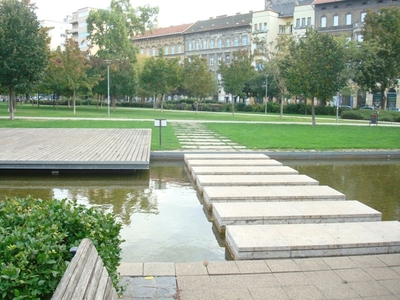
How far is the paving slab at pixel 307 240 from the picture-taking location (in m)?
5.86

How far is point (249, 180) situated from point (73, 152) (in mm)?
6182

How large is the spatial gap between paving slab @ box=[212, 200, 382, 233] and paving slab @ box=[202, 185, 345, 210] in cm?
48

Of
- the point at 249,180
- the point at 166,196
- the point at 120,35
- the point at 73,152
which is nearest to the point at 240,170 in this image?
the point at 249,180

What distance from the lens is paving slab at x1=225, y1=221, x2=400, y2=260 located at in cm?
586

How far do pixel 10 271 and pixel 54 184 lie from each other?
29.0ft

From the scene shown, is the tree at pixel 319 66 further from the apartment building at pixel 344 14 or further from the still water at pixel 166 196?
Result: the apartment building at pixel 344 14

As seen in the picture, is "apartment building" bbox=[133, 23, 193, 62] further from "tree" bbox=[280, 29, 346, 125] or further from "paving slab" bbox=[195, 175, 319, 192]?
"paving slab" bbox=[195, 175, 319, 192]

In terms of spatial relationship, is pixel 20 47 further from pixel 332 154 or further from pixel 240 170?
pixel 240 170

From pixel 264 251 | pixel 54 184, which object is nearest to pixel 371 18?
pixel 54 184

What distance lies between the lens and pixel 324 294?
4.60m

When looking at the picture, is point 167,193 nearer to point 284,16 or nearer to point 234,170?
point 234,170

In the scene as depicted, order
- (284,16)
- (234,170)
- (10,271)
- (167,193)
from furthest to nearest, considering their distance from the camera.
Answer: (284,16), (234,170), (167,193), (10,271)

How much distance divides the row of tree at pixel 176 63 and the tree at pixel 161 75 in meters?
0.12

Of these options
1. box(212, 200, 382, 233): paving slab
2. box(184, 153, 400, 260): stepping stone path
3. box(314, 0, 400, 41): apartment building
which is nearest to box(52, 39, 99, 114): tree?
box(184, 153, 400, 260): stepping stone path
